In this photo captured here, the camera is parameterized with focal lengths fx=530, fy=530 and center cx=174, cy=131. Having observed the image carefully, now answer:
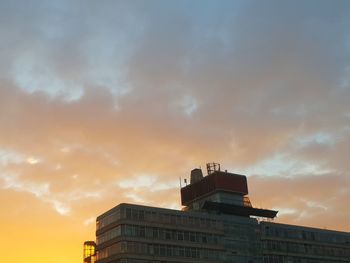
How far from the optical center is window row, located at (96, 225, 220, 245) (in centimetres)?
12088

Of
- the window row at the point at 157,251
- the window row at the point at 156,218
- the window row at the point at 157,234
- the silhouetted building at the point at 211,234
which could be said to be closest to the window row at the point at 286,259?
the silhouetted building at the point at 211,234

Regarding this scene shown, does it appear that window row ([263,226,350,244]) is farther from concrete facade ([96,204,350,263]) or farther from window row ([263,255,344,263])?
window row ([263,255,344,263])

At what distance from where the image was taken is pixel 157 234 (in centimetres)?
12450

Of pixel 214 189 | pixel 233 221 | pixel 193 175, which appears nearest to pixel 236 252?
pixel 233 221

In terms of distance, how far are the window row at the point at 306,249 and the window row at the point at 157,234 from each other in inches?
727

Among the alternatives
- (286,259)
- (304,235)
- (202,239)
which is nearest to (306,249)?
(304,235)

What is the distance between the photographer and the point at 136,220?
122312 mm

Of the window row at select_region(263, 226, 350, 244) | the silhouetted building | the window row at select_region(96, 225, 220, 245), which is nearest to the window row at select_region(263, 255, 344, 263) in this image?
the silhouetted building

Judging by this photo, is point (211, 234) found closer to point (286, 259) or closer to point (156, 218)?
point (156, 218)

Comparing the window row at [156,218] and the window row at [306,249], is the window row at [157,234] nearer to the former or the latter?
the window row at [156,218]

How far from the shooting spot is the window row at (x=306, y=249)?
5683 inches

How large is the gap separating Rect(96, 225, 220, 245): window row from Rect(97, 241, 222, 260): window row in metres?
1.98

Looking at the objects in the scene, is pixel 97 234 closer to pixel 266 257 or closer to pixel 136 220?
pixel 136 220

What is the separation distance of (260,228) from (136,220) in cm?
3946
